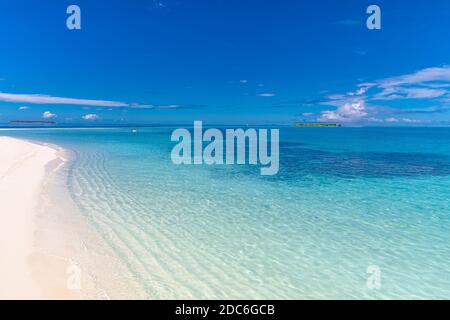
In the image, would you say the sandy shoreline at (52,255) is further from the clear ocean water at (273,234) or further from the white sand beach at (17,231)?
the clear ocean water at (273,234)

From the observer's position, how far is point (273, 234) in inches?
312

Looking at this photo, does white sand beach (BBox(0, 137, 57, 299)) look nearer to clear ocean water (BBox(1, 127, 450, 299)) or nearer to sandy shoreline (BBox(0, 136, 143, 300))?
sandy shoreline (BBox(0, 136, 143, 300))

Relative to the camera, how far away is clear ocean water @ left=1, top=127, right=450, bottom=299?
18.3ft

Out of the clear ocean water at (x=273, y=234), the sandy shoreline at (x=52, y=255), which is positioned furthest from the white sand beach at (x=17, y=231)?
the clear ocean water at (x=273, y=234)

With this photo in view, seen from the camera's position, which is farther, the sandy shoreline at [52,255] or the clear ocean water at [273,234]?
the clear ocean water at [273,234]

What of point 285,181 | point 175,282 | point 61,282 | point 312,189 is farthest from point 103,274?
point 285,181

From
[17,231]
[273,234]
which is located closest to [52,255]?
A: [17,231]

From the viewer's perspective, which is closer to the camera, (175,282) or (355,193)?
(175,282)

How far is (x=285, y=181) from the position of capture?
14.9 meters

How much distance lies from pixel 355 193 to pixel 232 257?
8074 millimetres

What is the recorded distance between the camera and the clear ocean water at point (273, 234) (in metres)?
5.57

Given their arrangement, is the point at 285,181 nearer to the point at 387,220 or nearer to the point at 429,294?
the point at 387,220

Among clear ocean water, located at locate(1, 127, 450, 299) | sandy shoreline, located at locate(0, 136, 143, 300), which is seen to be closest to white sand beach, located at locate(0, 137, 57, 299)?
sandy shoreline, located at locate(0, 136, 143, 300)
